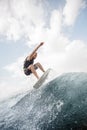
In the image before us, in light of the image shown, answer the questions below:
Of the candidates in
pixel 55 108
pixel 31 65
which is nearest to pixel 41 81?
pixel 31 65

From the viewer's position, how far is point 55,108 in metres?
8.23

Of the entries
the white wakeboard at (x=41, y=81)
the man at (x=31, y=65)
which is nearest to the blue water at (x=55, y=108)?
the white wakeboard at (x=41, y=81)

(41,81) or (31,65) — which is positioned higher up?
(31,65)

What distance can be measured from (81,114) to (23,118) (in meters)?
3.00

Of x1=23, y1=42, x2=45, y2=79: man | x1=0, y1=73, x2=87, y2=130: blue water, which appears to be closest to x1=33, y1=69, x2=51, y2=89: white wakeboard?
x1=23, y1=42, x2=45, y2=79: man

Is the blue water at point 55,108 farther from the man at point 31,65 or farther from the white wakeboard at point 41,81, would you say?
the man at point 31,65

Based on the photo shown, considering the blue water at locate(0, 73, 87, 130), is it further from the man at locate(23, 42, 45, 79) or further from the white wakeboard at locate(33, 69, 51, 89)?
the man at locate(23, 42, 45, 79)

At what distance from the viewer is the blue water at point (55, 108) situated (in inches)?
277

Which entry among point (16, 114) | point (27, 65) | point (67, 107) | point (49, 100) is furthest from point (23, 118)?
point (27, 65)

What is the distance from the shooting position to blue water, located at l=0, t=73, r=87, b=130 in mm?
7027

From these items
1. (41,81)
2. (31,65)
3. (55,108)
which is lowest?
(55,108)

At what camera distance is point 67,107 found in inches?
310

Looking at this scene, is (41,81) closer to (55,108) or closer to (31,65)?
(31,65)

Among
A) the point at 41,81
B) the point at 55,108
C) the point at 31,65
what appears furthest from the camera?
the point at 31,65
